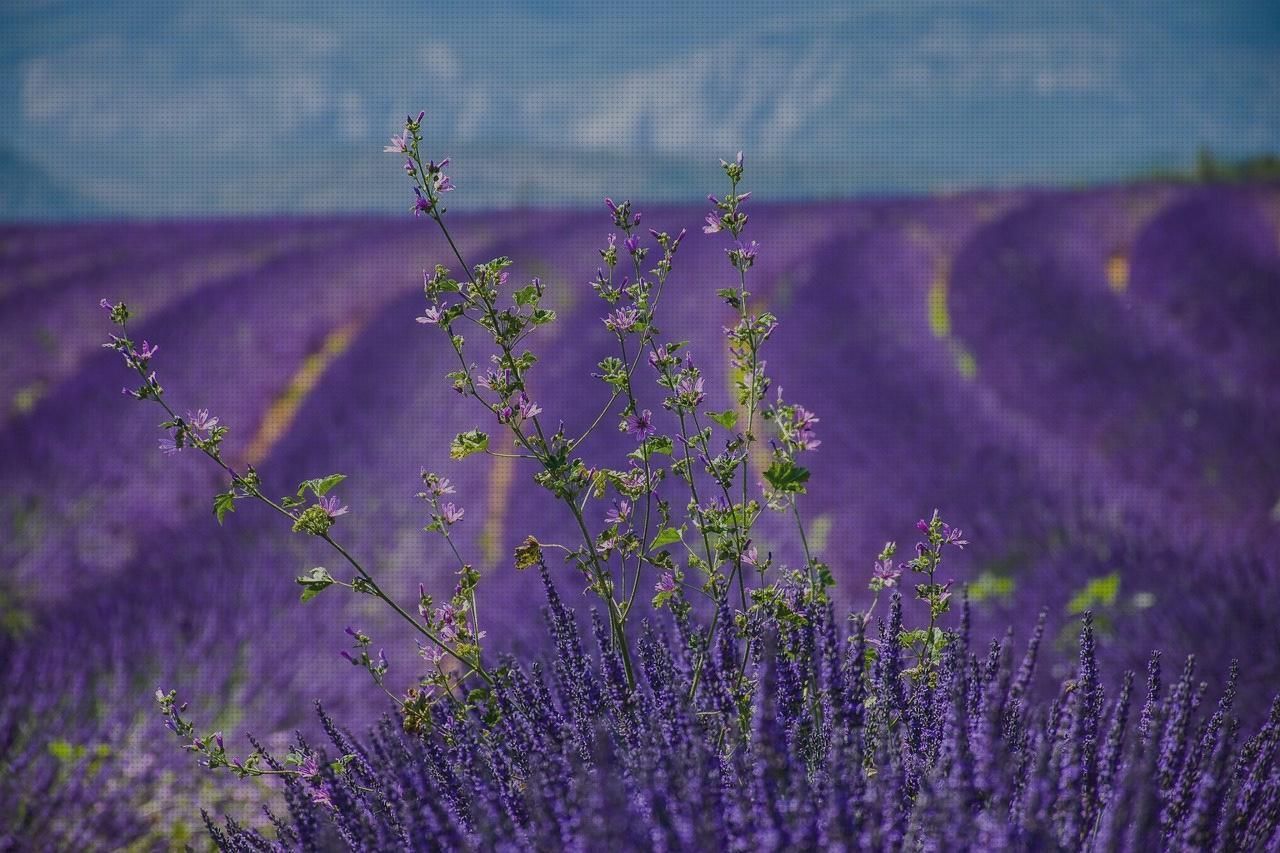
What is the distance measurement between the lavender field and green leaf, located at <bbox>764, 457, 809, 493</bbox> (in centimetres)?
99

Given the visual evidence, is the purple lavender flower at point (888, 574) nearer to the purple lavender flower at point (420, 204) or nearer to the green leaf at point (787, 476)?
the green leaf at point (787, 476)

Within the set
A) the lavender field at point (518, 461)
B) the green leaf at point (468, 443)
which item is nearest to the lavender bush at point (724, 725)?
the green leaf at point (468, 443)

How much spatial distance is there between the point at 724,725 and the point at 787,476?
A: 408mm

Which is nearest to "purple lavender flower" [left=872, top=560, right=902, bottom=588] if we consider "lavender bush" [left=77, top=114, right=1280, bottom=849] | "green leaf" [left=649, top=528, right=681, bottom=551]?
"lavender bush" [left=77, top=114, right=1280, bottom=849]

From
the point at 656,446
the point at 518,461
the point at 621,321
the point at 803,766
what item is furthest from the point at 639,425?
the point at 518,461

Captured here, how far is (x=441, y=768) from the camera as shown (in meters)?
1.39

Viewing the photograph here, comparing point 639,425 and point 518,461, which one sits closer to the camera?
point 639,425

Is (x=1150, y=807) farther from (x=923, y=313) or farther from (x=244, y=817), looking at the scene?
(x=923, y=313)

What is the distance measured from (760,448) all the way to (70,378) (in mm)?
4159

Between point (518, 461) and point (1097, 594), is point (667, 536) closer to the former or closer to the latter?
point (1097, 594)

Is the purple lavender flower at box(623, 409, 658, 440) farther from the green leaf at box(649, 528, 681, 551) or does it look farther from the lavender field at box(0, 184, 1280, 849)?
the lavender field at box(0, 184, 1280, 849)

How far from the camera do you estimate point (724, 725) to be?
1264 mm

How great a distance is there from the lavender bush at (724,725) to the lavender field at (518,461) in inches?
27.8

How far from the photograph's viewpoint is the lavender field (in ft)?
9.01
